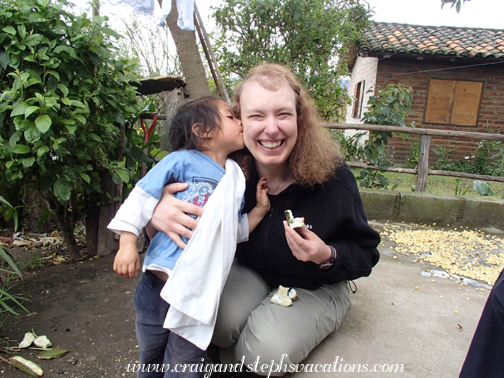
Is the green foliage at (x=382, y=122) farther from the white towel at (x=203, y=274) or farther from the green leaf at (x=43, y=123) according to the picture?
the green leaf at (x=43, y=123)

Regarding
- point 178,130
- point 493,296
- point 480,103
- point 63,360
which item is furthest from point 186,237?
point 480,103

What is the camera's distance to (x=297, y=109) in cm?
174

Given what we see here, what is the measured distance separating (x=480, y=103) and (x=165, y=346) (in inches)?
450

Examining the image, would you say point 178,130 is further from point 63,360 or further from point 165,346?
point 63,360

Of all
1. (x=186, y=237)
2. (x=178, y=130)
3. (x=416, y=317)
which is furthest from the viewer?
(x=416, y=317)

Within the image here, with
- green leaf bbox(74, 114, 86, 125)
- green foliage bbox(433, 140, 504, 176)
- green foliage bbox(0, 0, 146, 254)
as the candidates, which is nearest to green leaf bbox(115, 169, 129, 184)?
green foliage bbox(0, 0, 146, 254)

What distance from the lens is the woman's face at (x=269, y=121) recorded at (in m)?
1.58

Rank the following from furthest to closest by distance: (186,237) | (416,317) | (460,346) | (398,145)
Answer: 1. (398,145)
2. (416,317)
3. (460,346)
4. (186,237)

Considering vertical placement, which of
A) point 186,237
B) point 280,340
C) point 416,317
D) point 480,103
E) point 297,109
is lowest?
point 416,317

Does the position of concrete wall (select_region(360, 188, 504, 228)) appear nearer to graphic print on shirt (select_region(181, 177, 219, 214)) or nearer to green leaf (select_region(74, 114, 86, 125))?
graphic print on shirt (select_region(181, 177, 219, 214))

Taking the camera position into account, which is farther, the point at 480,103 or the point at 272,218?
the point at 480,103

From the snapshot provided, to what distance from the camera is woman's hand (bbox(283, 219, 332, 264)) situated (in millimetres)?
1439

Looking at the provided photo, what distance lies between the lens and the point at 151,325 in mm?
1517

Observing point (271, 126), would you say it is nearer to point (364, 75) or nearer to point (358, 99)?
point (364, 75)
